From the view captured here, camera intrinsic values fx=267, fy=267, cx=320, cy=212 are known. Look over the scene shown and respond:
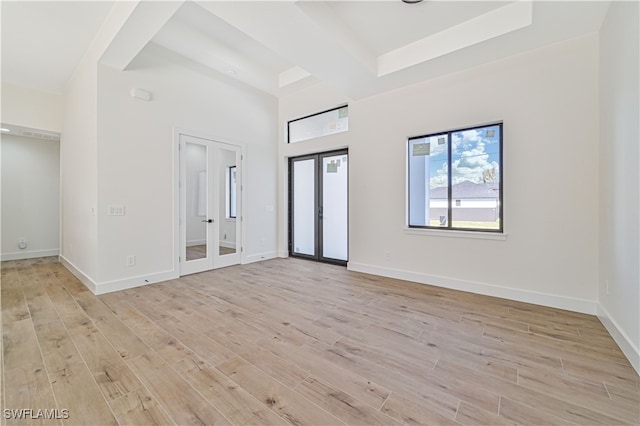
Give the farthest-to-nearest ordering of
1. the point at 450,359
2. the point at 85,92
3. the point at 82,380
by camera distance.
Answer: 1. the point at 85,92
2. the point at 450,359
3. the point at 82,380

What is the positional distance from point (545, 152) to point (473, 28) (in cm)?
163

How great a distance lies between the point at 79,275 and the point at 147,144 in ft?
7.77

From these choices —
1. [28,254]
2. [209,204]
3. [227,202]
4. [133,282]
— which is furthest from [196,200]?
[28,254]

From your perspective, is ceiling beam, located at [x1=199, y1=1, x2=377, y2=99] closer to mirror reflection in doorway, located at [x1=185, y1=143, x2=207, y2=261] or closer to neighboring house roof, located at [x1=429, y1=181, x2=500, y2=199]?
neighboring house roof, located at [x1=429, y1=181, x2=500, y2=199]

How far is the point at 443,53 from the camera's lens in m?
3.23

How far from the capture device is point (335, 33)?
9.86 ft

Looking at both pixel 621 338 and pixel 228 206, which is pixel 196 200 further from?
pixel 621 338

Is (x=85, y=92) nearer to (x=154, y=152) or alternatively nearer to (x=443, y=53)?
(x=154, y=152)

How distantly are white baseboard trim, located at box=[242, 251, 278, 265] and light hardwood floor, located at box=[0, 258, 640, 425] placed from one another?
1831 millimetres

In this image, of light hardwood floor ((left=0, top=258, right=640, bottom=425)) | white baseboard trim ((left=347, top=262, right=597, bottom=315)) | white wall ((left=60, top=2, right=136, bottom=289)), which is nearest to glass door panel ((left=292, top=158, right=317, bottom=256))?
white baseboard trim ((left=347, top=262, right=597, bottom=315))

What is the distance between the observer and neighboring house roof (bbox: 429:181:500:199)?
344 cm

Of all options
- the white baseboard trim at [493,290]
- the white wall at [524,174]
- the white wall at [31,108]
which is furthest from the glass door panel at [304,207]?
the white wall at [31,108]

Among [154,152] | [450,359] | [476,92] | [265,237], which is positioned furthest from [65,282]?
[476,92]

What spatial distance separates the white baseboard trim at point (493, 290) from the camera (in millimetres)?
2895
